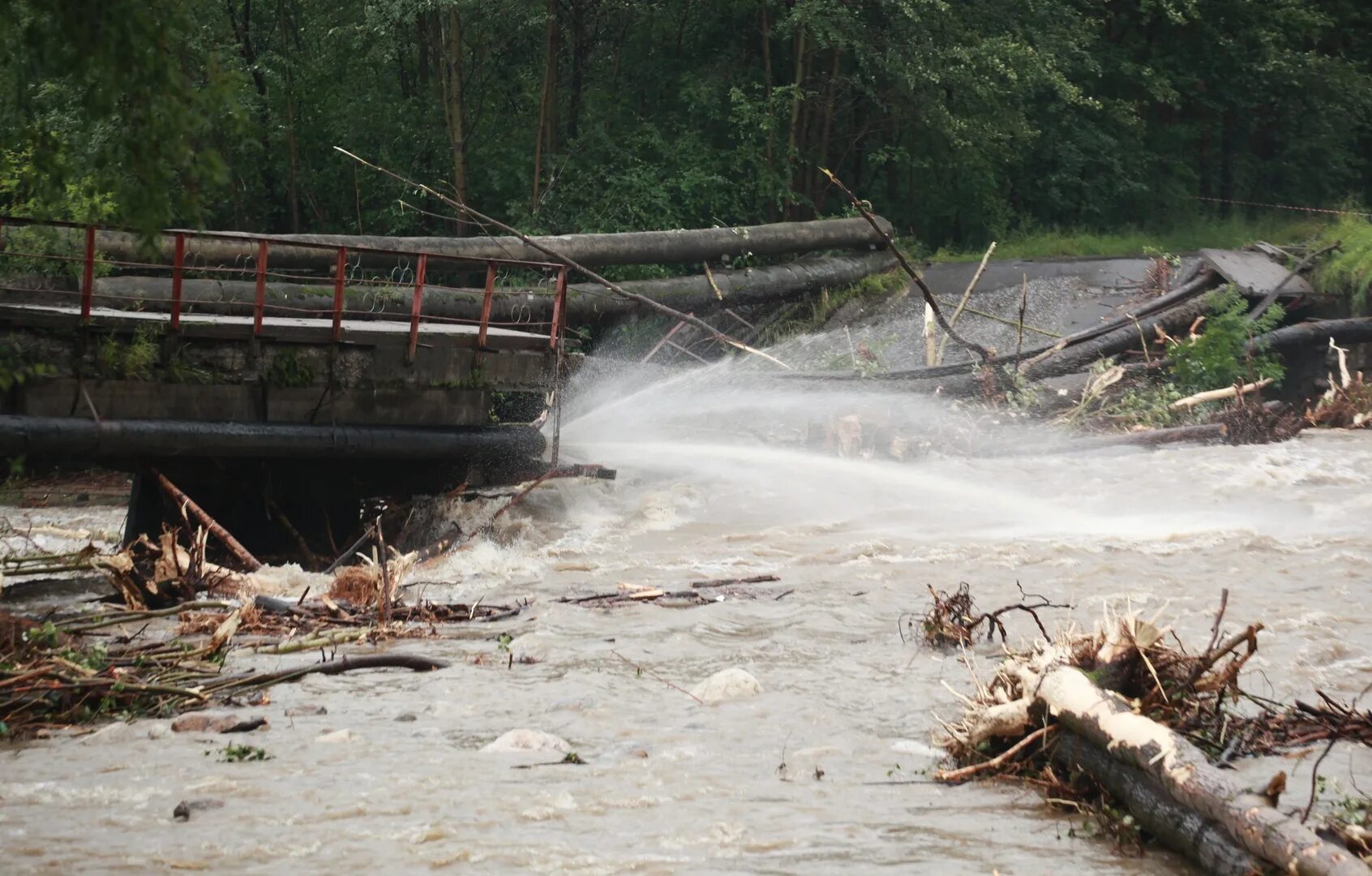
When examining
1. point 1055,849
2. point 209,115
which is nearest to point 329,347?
point 209,115

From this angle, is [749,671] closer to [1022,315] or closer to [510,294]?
[1022,315]

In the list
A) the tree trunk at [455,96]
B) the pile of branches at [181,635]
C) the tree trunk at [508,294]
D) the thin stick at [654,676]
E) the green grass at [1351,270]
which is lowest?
the pile of branches at [181,635]

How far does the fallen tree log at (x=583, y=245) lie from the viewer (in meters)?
18.9

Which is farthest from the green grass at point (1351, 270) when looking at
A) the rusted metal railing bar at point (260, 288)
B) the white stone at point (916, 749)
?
the white stone at point (916, 749)

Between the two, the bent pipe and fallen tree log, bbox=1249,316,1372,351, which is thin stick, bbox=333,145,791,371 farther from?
fallen tree log, bbox=1249,316,1372,351

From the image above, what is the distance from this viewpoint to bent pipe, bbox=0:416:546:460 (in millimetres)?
12164

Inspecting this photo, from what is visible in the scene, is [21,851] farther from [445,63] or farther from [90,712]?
[445,63]

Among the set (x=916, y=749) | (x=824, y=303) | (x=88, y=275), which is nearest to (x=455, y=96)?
(x=824, y=303)

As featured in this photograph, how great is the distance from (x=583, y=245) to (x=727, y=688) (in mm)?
13587

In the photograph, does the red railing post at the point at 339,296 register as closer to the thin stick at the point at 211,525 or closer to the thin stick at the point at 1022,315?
the thin stick at the point at 211,525

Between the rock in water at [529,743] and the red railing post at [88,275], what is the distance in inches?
278

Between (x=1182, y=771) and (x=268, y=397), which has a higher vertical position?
(x=268, y=397)

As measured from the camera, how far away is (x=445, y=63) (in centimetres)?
2564

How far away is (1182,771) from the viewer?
5.30 m
